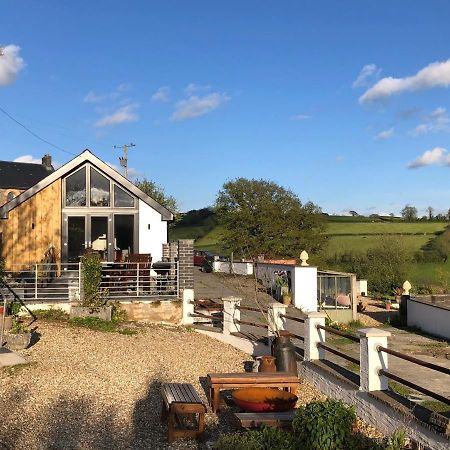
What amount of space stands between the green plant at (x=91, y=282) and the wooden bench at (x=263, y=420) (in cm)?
916

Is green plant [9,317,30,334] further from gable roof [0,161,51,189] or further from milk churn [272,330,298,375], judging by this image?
gable roof [0,161,51,189]

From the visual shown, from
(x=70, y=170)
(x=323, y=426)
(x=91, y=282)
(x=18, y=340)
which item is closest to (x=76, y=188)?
(x=70, y=170)

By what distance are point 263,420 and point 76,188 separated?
1403 centimetres

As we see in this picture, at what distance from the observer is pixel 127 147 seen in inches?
1962

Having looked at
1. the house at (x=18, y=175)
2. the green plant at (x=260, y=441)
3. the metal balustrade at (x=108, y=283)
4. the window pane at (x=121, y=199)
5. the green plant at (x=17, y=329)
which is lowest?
the green plant at (x=260, y=441)

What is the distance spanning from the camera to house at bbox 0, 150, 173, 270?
734 inches

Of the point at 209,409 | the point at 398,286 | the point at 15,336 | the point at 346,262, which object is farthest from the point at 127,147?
the point at 209,409

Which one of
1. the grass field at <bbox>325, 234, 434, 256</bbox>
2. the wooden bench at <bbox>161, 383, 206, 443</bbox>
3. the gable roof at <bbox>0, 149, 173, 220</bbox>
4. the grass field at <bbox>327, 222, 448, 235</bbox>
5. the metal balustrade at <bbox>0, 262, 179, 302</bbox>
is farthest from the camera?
the grass field at <bbox>327, 222, 448, 235</bbox>

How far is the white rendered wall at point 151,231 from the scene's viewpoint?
19.8 m

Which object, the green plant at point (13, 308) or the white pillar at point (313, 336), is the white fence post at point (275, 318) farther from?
the green plant at point (13, 308)

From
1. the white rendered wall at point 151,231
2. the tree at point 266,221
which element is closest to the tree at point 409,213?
the tree at point 266,221

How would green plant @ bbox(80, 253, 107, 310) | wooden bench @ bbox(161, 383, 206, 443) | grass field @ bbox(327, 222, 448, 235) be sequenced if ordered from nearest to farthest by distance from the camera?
wooden bench @ bbox(161, 383, 206, 443) → green plant @ bbox(80, 253, 107, 310) → grass field @ bbox(327, 222, 448, 235)

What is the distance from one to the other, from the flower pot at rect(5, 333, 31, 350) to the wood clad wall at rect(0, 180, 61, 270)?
24.0 ft

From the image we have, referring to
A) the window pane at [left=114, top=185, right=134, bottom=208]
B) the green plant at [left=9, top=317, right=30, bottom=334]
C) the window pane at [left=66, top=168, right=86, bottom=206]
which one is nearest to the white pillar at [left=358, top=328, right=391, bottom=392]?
the green plant at [left=9, top=317, right=30, bottom=334]
